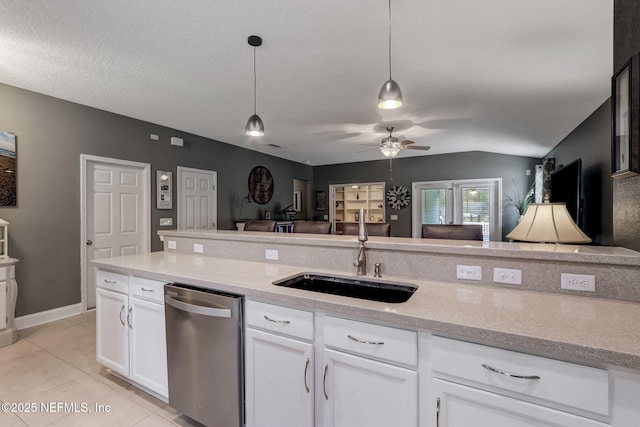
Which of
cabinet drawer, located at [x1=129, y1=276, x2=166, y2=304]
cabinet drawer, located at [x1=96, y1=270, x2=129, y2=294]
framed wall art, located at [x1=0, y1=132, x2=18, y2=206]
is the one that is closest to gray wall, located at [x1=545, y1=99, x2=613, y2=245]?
cabinet drawer, located at [x1=129, y1=276, x2=166, y2=304]

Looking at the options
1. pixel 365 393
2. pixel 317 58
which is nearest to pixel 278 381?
pixel 365 393

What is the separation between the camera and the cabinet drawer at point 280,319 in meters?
1.40

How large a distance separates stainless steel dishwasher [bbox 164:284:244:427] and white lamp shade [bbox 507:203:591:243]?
1777mm

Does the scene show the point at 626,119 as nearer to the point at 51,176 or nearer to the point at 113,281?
the point at 113,281

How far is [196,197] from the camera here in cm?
520

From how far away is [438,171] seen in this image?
6988mm

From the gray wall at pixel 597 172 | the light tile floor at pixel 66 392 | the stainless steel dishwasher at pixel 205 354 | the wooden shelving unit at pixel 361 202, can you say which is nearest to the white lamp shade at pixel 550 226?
the stainless steel dishwasher at pixel 205 354

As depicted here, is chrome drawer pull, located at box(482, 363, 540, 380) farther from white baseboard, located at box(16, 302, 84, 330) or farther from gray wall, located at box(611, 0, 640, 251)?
white baseboard, located at box(16, 302, 84, 330)

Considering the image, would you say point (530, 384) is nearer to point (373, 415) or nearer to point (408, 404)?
point (408, 404)

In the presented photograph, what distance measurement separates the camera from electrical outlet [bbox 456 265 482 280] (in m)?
1.57

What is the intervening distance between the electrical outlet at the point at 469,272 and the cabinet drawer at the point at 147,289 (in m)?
1.77

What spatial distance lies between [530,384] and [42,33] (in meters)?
3.68

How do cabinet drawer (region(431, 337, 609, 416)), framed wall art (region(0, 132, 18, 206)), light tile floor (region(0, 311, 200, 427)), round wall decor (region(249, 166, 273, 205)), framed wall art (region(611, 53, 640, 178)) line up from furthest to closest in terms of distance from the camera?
round wall decor (region(249, 166, 273, 205)) < framed wall art (region(0, 132, 18, 206)) < light tile floor (region(0, 311, 200, 427)) < framed wall art (region(611, 53, 640, 178)) < cabinet drawer (region(431, 337, 609, 416))

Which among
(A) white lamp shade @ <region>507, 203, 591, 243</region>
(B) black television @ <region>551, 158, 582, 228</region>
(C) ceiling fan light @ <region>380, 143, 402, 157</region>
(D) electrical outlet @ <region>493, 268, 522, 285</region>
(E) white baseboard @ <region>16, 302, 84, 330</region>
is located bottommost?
(E) white baseboard @ <region>16, 302, 84, 330</region>
